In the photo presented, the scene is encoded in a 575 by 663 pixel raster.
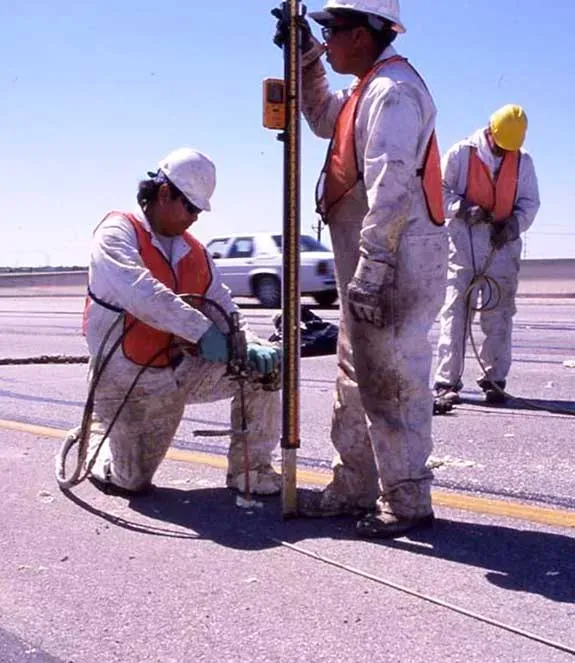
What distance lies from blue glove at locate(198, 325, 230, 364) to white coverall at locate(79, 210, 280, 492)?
31cm

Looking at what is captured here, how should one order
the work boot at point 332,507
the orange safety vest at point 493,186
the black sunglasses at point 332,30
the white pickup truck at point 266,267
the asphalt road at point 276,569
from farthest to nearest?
the white pickup truck at point 266,267, the orange safety vest at point 493,186, the work boot at point 332,507, the black sunglasses at point 332,30, the asphalt road at point 276,569

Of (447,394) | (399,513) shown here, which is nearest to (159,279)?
(399,513)

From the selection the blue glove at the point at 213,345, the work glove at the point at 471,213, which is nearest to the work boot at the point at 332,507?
the blue glove at the point at 213,345

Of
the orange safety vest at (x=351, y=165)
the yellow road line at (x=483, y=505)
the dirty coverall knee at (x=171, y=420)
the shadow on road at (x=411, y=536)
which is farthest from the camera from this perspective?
the dirty coverall knee at (x=171, y=420)

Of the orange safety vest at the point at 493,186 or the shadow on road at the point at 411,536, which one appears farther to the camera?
the orange safety vest at the point at 493,186

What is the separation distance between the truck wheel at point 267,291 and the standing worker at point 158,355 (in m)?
18.6

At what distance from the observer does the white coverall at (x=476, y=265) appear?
27.7 ft

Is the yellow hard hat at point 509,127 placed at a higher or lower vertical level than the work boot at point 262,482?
higher

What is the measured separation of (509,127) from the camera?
832 centimetres

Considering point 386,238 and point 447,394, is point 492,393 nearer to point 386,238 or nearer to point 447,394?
point 447,394

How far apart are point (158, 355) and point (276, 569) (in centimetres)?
146

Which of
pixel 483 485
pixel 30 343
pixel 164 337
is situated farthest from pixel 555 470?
pixel 30 343

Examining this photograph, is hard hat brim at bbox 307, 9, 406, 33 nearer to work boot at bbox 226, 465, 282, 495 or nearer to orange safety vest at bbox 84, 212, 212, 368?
orange safety vest at bbox 84, 212, 212, 368

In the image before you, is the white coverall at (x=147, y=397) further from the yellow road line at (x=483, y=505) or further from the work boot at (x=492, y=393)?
the work boot at (x=492, y=393)
